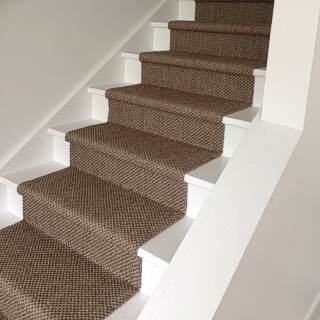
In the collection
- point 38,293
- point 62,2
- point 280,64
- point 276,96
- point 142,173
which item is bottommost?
point 38,293

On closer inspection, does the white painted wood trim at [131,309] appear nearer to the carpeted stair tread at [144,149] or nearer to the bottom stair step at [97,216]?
the bottom stair step at [97,216]

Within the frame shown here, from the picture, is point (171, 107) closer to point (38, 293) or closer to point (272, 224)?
point (272, 224)

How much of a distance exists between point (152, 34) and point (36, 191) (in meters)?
1.25

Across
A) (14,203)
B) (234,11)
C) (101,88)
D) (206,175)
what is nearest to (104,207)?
(206,175)

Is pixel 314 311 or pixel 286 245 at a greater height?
pixel 286 245

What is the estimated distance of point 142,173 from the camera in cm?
187

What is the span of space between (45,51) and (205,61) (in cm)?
76

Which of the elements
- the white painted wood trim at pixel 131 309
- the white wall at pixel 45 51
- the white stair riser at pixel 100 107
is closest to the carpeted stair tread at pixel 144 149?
the white stair riser at pixel 100 107

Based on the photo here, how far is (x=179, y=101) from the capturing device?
80.4 inches

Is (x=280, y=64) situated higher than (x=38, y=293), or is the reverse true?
(x=280, y=64)

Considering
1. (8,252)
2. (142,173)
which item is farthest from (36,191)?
(142,173)

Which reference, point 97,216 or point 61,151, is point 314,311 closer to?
point 97,216

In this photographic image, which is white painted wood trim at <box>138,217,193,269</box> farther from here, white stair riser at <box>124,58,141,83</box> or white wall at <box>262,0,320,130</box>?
white stair riser at <box>124,58,141,83</box>

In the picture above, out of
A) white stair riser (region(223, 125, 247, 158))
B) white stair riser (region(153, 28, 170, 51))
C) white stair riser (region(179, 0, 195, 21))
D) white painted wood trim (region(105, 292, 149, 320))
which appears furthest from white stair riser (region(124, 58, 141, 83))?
white painted wood trim (region(105, 292, 149, 320))
